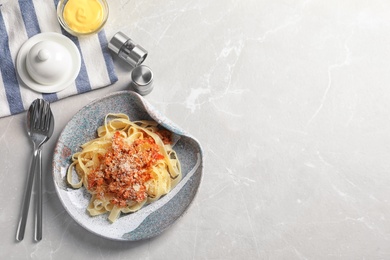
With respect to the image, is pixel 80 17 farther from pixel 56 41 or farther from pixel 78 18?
pixel 56 41

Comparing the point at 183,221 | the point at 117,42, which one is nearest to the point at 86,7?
the point at 117,42

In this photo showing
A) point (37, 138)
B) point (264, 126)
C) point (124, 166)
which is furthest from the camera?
point (264, 126)

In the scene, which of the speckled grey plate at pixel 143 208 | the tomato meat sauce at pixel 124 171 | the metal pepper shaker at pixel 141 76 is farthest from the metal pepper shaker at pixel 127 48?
the tomato meat sauce at pixel 124 171

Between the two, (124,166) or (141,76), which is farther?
(141,76)

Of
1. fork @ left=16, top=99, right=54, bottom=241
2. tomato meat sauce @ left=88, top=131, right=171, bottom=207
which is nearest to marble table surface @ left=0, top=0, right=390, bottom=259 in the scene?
fork @ left=16, top=99, right=54, bottom=241

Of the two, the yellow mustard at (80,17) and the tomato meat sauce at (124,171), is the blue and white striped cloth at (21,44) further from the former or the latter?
the tomato meat sauce at (124,171)

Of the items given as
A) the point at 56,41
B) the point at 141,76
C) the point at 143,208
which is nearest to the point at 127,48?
the point at 141,76
